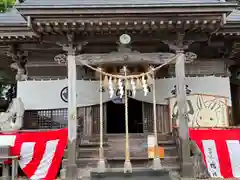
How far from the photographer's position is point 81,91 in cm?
998

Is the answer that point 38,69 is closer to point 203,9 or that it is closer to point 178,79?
point 178,79

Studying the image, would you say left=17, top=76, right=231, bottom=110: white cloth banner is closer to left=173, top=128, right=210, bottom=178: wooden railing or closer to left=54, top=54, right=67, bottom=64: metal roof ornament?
left=54, top=54, right=67, bottom=64: metal roof ornament

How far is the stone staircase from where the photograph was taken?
7977mm

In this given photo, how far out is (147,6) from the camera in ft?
23.8

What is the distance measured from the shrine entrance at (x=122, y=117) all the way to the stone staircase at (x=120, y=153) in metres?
3.41

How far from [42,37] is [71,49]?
0.93m

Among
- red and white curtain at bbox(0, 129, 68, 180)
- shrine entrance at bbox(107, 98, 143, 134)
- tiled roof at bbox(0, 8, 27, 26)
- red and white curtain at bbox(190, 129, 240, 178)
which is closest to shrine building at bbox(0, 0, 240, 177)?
tiled roof at bbox(0, 8, 27, 26)

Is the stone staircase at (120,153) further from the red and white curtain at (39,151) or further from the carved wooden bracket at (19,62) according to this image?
the carved wooden bracket at (19,62)

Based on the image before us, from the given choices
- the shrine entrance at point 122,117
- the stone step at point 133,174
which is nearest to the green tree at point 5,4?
the shrine entrance at point 122,117

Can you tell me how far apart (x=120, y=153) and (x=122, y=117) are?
6.32m

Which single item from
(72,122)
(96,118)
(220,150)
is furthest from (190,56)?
(72,122)

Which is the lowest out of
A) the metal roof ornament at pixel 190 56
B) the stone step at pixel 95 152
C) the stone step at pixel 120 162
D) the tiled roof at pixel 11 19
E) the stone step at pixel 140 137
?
the stone step at pixel 120 162

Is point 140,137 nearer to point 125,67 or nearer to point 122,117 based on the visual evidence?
point 125,67

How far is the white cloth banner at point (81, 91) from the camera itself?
9844mm
